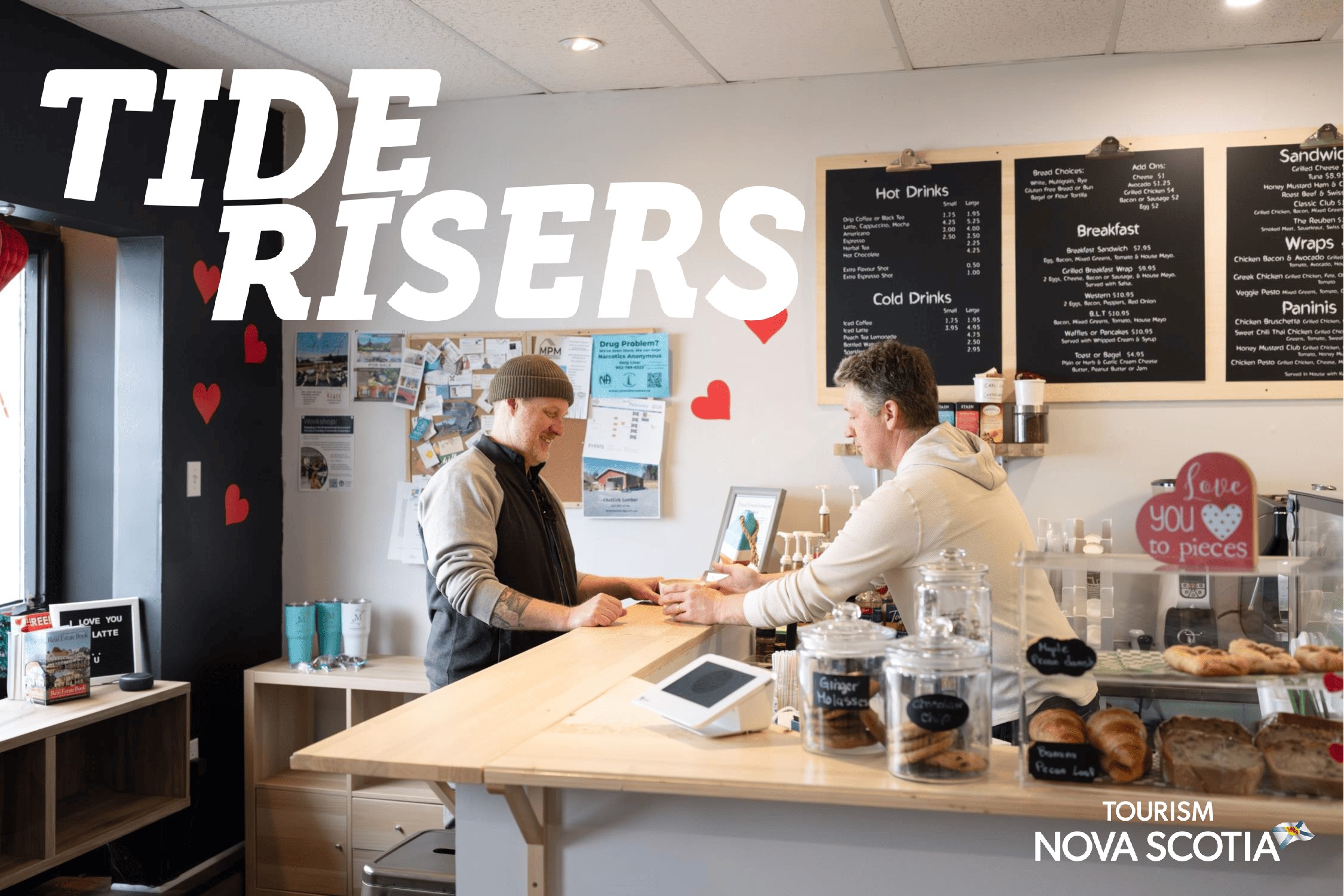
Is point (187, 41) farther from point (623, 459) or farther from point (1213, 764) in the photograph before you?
point (1213, 764)

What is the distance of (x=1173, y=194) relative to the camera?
11.1 feet

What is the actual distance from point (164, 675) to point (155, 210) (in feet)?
4.82

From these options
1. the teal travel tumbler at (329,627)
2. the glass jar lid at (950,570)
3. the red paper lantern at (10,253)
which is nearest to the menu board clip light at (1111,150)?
the glass jar lid at (950,570)

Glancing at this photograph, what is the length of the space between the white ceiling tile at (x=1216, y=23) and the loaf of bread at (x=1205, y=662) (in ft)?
7.13

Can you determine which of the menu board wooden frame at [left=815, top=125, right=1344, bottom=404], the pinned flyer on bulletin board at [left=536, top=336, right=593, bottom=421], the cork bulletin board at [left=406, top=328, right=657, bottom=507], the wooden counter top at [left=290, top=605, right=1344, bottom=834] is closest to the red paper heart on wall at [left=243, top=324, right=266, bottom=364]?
the cork bulletin board at [left=406, top=328, right=657, bottom=507]

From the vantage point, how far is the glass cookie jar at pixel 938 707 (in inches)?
56.9

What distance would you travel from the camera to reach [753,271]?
3732 mm

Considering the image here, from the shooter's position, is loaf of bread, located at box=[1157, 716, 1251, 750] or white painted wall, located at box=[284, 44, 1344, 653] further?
white painted wall, located at box=[284, 44, 1344, 653]

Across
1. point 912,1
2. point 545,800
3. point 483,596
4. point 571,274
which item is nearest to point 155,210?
point 571,274

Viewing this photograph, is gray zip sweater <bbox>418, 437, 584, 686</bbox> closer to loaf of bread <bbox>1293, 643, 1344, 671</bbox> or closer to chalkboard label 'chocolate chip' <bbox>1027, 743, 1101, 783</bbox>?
chalkboard label 'chocolate chip' <bbox>1027, 743, 1101, 783</bbox>

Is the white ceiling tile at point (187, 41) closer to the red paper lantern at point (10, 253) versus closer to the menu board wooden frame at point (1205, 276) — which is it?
the red paper lantern at point (10, 253)

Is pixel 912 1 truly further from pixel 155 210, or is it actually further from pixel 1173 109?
pixel 155 210

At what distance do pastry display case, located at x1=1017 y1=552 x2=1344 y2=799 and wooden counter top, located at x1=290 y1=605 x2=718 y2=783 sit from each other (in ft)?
2.57

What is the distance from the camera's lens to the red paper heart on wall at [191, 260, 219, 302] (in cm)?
371
